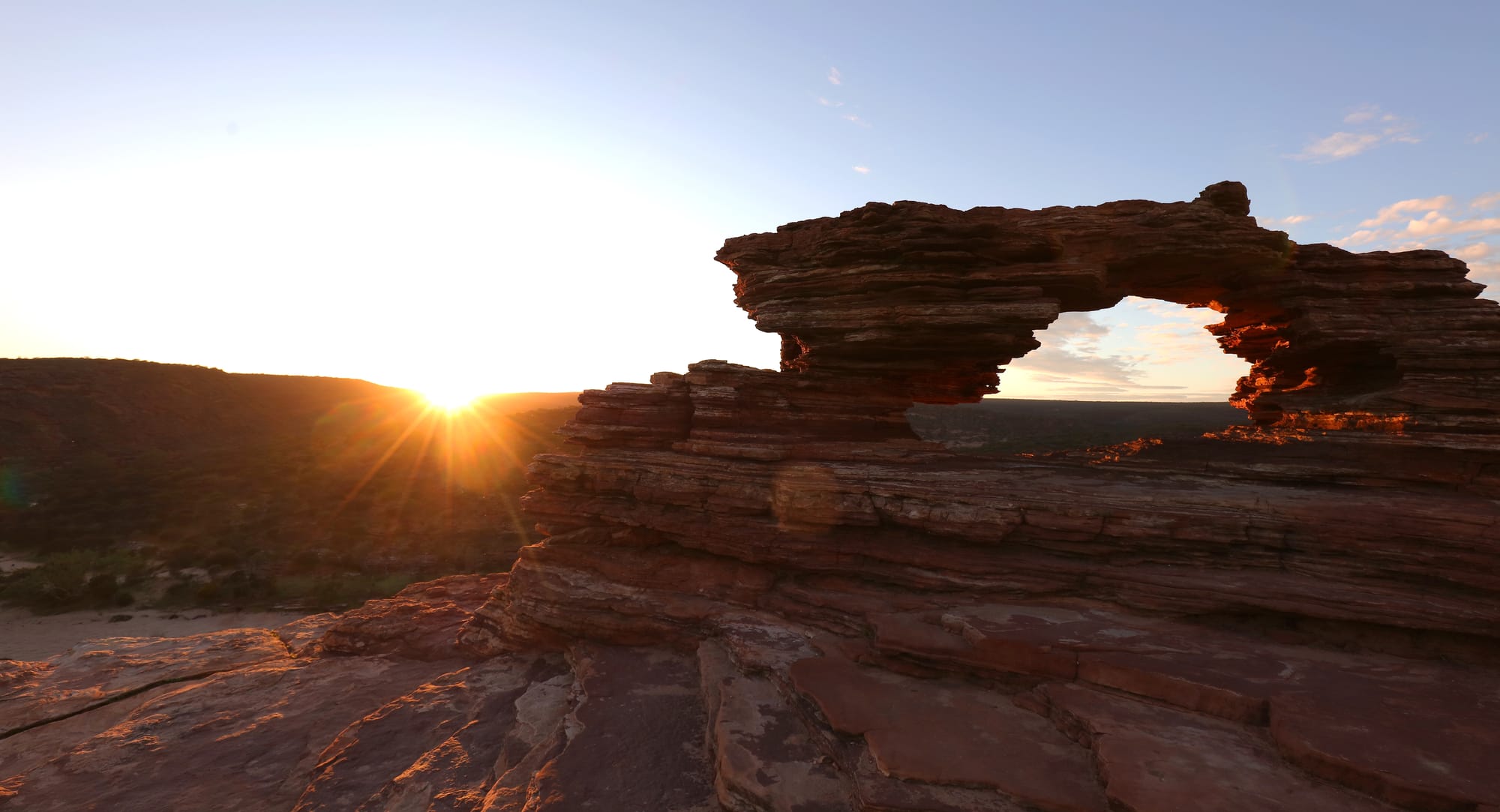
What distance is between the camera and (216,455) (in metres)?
52.5

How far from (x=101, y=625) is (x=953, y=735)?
35.4 meters

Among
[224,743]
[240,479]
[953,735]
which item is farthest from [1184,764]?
[240,479]

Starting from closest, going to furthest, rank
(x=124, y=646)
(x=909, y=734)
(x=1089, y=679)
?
1. (x=909, y=734)
2. (x=1089, y=679)
3. (x=124, y=646)

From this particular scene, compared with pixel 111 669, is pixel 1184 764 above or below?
above

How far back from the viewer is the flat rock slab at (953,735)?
7488 mm

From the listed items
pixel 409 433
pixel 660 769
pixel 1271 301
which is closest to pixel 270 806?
pixel 660 769

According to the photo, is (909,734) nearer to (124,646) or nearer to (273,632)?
(273,632)

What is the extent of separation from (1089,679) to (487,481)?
48044 mm

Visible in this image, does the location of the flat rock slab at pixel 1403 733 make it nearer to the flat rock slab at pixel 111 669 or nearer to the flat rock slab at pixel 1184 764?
the flat rock slab at pixel 1184 764

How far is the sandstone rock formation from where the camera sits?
830 centimetres

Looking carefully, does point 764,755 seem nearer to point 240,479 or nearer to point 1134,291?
point 1134,291

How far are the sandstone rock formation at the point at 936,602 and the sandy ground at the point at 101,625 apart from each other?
8584 millimetres

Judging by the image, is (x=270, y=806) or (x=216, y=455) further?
(x=216, y=455)

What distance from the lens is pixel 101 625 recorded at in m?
25.2
